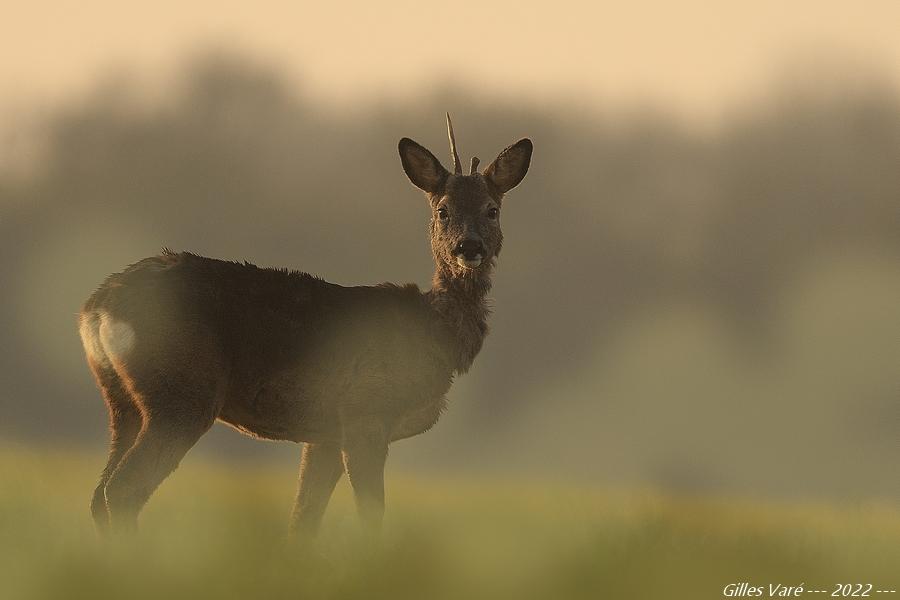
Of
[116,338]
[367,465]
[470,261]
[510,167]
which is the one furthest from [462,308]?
[116,338]

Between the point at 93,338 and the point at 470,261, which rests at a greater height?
the point at 470,261

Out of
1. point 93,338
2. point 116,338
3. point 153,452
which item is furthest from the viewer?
point 93,338

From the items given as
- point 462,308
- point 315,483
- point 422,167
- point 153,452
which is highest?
point 422,167

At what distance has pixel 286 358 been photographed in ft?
31.9

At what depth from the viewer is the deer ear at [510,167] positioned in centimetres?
1127

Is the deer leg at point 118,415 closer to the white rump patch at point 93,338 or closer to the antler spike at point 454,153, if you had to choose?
the white rump patch at point 93,338

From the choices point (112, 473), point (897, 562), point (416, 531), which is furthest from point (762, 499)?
point (112, 473)

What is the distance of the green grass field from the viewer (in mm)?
6238

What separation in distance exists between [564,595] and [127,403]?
444 centimetres

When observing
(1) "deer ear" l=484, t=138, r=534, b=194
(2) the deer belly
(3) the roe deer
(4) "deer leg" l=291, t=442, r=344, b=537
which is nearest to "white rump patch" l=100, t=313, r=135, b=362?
(3) the roe deer

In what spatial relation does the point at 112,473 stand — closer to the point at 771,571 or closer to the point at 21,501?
the point at 21,501

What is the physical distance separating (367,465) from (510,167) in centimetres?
333

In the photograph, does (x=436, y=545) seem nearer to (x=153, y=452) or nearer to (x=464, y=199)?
(x=153, y=452)

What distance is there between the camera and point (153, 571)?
623cm
